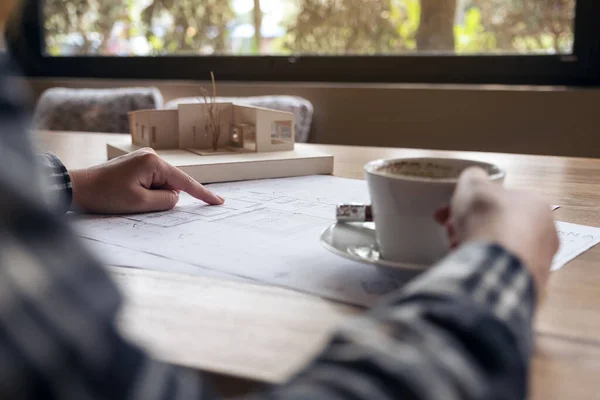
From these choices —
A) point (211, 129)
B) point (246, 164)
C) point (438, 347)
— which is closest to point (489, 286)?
point (438, 347)

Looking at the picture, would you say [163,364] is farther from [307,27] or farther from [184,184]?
[307,27]

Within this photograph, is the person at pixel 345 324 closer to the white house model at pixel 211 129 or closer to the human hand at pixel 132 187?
the human hand at pixel 132 187

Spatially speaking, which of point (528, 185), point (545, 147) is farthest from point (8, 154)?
point (545, 147)

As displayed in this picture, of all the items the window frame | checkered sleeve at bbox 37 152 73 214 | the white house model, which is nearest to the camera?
checkered sleeve at bbox 37 152 73 214

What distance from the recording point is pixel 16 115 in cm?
28

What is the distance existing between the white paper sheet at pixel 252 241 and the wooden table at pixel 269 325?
0.03 meters

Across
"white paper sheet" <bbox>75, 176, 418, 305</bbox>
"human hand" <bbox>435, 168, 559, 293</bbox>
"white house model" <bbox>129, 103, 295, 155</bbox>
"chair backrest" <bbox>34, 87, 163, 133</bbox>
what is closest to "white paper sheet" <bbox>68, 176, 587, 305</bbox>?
"white paper sheet" <bbox>75, 176, 418, 305</bbox>

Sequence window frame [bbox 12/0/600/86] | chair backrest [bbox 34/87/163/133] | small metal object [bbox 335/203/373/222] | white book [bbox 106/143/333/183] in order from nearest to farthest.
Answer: small metal object [bbox 335/203/373/222] → white book [bbox 106/143/333/183] → window frame [bbox 12/0/600/86] → chair backrest [bbox 34/87/163/133]

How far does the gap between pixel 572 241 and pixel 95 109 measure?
2.08 m

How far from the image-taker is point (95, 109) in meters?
2.49

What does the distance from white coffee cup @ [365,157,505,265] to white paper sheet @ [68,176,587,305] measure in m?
0.03

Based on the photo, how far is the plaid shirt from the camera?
25 centimetres

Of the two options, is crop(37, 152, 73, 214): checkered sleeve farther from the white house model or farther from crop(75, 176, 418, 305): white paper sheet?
the white house model

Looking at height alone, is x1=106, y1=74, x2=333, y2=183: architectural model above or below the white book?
above
